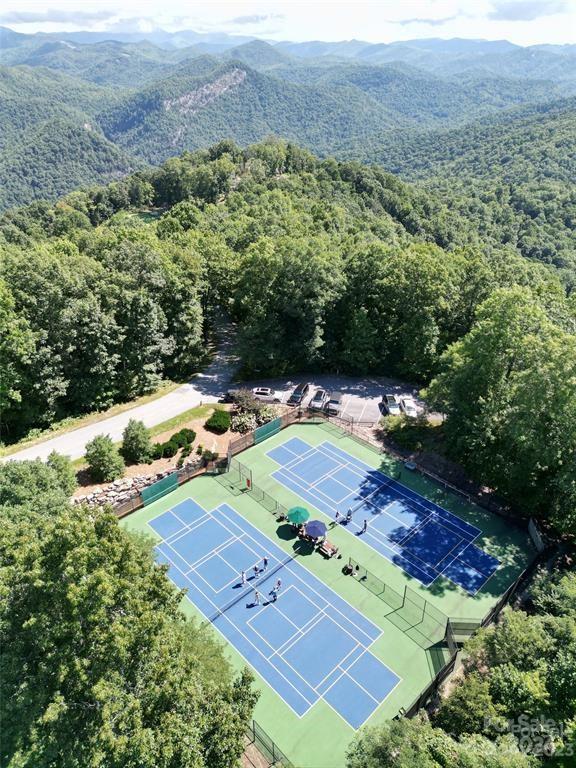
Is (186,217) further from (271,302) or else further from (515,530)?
(515,530)

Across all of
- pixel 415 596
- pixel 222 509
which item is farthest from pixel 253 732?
pixel 222 509

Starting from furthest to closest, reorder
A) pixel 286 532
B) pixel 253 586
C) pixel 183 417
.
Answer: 1. pixel 183 417
2. pixel 286 532
3. pixel 253 586

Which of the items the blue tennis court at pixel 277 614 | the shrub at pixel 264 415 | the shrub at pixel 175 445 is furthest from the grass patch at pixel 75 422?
the blue tennis court at pixel 277 614

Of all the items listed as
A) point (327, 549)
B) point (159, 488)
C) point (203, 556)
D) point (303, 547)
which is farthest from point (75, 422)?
point (327, 549)

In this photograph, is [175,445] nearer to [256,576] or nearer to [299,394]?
[299,394]

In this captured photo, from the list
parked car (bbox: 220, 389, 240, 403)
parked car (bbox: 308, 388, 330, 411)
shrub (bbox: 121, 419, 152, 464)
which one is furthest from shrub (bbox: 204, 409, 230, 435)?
parked car (bbox: 308, 388, 330, 411)

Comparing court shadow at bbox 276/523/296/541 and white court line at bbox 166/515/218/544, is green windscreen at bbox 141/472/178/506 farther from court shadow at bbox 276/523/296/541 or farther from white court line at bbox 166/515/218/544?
court shadow at bbox 276/523/296/541

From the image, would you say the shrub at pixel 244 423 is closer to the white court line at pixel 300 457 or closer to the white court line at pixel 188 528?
the white court line at pixel 300 457
